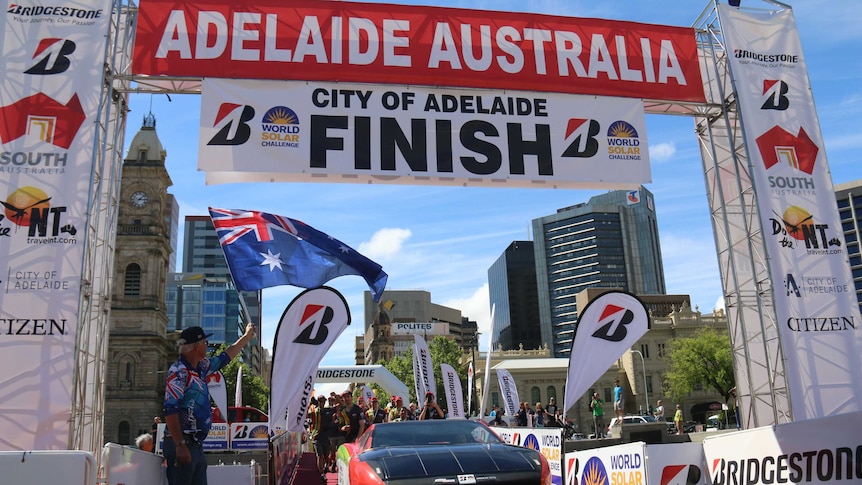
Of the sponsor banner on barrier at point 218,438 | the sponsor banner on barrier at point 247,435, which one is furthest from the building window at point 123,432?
the sponsor banner on barrier at point 218,438

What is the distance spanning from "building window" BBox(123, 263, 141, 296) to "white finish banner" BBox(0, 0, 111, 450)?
6036 cm

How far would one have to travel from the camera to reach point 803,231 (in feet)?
43.8

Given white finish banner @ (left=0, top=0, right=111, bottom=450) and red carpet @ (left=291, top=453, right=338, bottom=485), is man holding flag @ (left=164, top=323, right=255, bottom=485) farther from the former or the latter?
red carpet @ (left=291, top=453, right=338, bottom=485)

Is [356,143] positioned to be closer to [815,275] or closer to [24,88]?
[24,88]

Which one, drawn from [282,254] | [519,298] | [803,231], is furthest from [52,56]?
[519,298]

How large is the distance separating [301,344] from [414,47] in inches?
232

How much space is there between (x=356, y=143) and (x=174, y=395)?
7.20 meters

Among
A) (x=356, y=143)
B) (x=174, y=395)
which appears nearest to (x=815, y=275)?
(x=356, y=143)

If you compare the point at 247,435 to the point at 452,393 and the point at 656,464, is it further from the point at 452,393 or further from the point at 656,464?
the point at 656,464

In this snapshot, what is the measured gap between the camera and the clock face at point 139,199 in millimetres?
69000

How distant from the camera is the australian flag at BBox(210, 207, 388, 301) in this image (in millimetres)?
12445

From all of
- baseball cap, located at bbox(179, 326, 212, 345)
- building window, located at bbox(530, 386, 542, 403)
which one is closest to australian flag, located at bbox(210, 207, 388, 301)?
baseball cap, located at bbox(179, 326, 212, 345)

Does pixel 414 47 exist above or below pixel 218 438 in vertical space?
above

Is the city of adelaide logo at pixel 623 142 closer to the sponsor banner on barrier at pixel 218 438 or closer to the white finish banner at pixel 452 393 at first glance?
the sponsor banner on barrier at pixel 218 438
